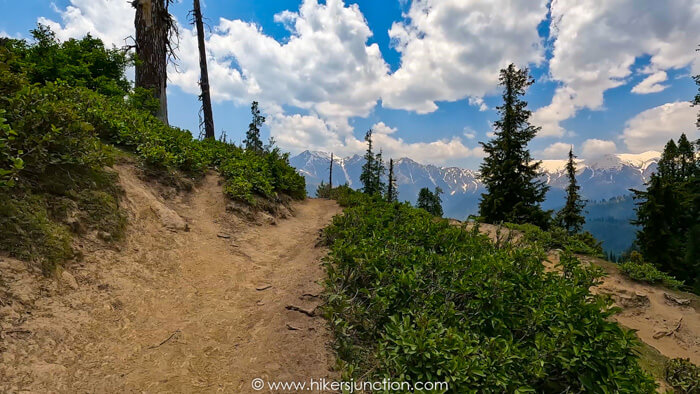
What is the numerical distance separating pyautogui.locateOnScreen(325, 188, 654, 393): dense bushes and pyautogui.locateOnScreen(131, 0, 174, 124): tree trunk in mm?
11373

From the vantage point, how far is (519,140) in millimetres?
24016

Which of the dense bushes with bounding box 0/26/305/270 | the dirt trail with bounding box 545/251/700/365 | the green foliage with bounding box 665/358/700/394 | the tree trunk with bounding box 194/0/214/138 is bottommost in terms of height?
the green foliage with bounding box 665/358/700/394

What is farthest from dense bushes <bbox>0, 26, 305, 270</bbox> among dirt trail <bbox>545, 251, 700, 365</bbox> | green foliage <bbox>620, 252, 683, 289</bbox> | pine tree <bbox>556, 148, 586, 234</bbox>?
pine tree <bbox>556, 148, 586, 234</bbox>

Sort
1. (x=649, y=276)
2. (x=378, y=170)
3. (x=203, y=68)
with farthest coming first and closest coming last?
1. (x=378, y=170)
2. (x=203, y=68)
3. (x=649, y=276)

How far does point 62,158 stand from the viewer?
4.82 m

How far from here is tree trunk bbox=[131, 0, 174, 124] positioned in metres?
12.1

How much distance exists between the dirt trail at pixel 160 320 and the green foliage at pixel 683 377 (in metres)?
6.73

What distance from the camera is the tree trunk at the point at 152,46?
12141 millimetres

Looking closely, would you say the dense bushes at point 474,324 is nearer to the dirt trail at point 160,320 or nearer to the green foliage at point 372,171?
A: the dirt trail at point 160,320

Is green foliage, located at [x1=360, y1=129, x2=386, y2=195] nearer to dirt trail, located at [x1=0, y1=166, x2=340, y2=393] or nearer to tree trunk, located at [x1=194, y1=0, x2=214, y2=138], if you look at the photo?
tree trunk, located at [x1=194, y1=0, x2=214, y2=138]

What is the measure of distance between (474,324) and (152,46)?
14.3 meters

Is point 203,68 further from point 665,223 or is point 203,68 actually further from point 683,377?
point 665,223

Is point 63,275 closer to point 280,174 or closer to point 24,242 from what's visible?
point 24,242

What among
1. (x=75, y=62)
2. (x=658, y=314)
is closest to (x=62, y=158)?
(x=75, y=62)
